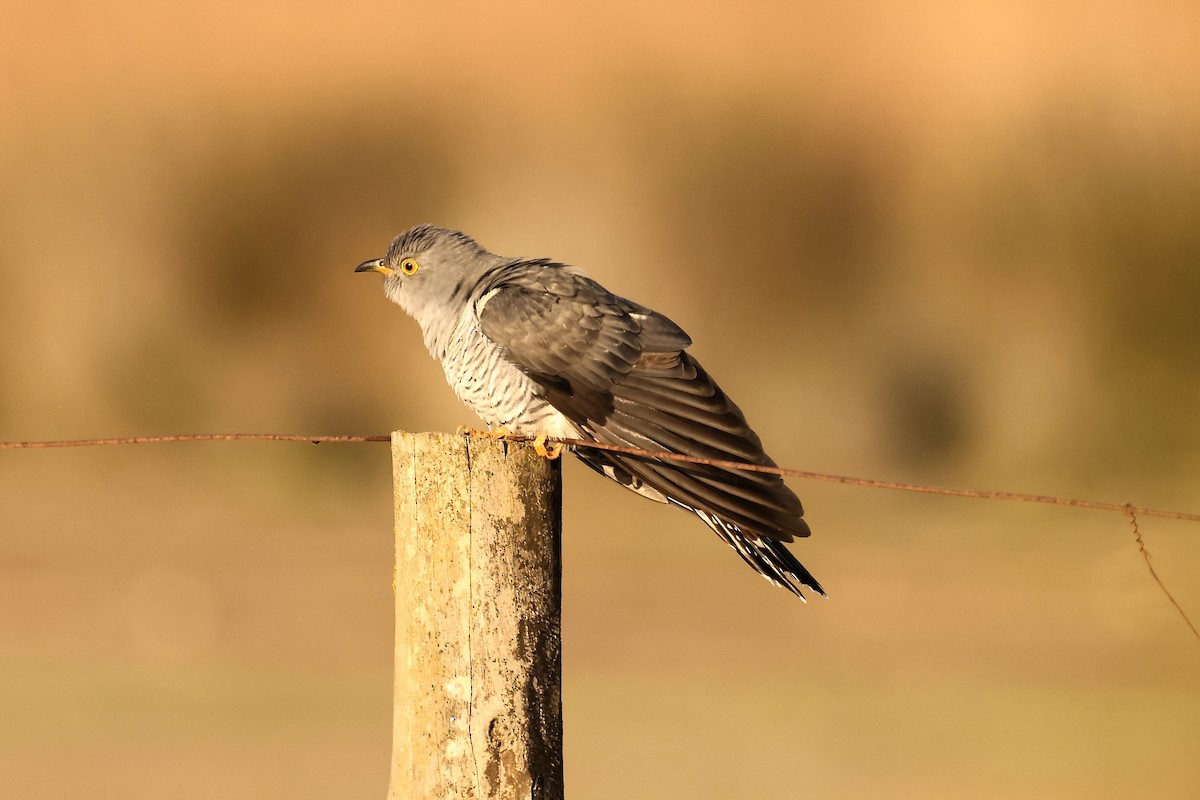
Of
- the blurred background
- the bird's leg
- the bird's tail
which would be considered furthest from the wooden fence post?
the blurred background

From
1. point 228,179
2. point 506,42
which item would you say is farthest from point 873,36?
point 228,179

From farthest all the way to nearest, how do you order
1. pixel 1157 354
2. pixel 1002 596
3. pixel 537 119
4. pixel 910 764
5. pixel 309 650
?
pixel 1157 354 → pixel 537 119 → pixel 1002 596 → pixel 309 650 → pixel 910 764

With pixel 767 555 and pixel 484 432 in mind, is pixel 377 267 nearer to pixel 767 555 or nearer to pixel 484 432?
pixel 484 432

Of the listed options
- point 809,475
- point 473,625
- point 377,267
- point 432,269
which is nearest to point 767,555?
point 809,475

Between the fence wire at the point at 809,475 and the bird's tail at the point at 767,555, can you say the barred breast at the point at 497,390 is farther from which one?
the bird's tail at the point at 767,555

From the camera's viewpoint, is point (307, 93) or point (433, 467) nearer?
point (433, 467)

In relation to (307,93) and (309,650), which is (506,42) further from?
(309,650)

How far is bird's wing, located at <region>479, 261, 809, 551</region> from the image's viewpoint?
427cm

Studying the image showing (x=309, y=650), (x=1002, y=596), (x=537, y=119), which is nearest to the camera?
(x=309, y=650)

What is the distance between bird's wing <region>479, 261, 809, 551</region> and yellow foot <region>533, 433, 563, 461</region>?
0.37 meters

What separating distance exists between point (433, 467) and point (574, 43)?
16.9 meters

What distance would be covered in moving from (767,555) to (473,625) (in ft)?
4.08

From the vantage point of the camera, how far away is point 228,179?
2002 centimetres

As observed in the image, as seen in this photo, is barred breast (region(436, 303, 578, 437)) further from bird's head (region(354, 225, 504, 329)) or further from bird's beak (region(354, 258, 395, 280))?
bird's beak (region(354, 258, 395, 280))
